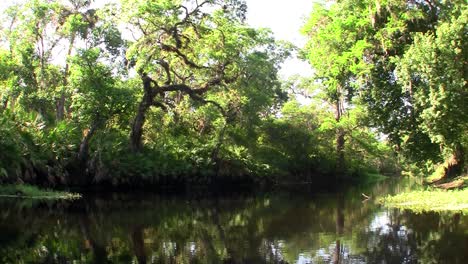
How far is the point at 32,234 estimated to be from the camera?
12492mm

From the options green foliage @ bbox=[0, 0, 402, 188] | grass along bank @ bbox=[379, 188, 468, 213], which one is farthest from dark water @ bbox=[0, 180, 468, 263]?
green foliage @ bbox=[0, 0, 402, 188]

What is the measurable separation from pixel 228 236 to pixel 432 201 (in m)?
10.3

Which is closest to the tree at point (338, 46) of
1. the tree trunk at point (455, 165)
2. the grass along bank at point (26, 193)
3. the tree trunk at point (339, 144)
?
the tree trunk at point (455, 165)

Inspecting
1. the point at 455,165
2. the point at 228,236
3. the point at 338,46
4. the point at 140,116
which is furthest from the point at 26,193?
the point at 455,165

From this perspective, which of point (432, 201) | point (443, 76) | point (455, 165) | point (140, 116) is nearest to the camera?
point (432, 201)

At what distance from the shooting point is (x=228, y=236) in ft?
42.3

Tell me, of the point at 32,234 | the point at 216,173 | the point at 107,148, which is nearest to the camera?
the point at 32,234

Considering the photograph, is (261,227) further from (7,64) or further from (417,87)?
(7,64)

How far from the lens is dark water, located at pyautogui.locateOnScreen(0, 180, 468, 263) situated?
985 cm

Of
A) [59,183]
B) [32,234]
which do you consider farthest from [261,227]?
[59,183]

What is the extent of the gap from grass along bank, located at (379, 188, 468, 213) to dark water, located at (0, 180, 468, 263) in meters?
1.30

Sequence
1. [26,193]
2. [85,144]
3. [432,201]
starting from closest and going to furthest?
[432,201], [26,193], [85,144]

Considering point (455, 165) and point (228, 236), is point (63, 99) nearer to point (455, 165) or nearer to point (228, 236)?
point (228, 236)

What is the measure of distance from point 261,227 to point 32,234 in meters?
6.32
